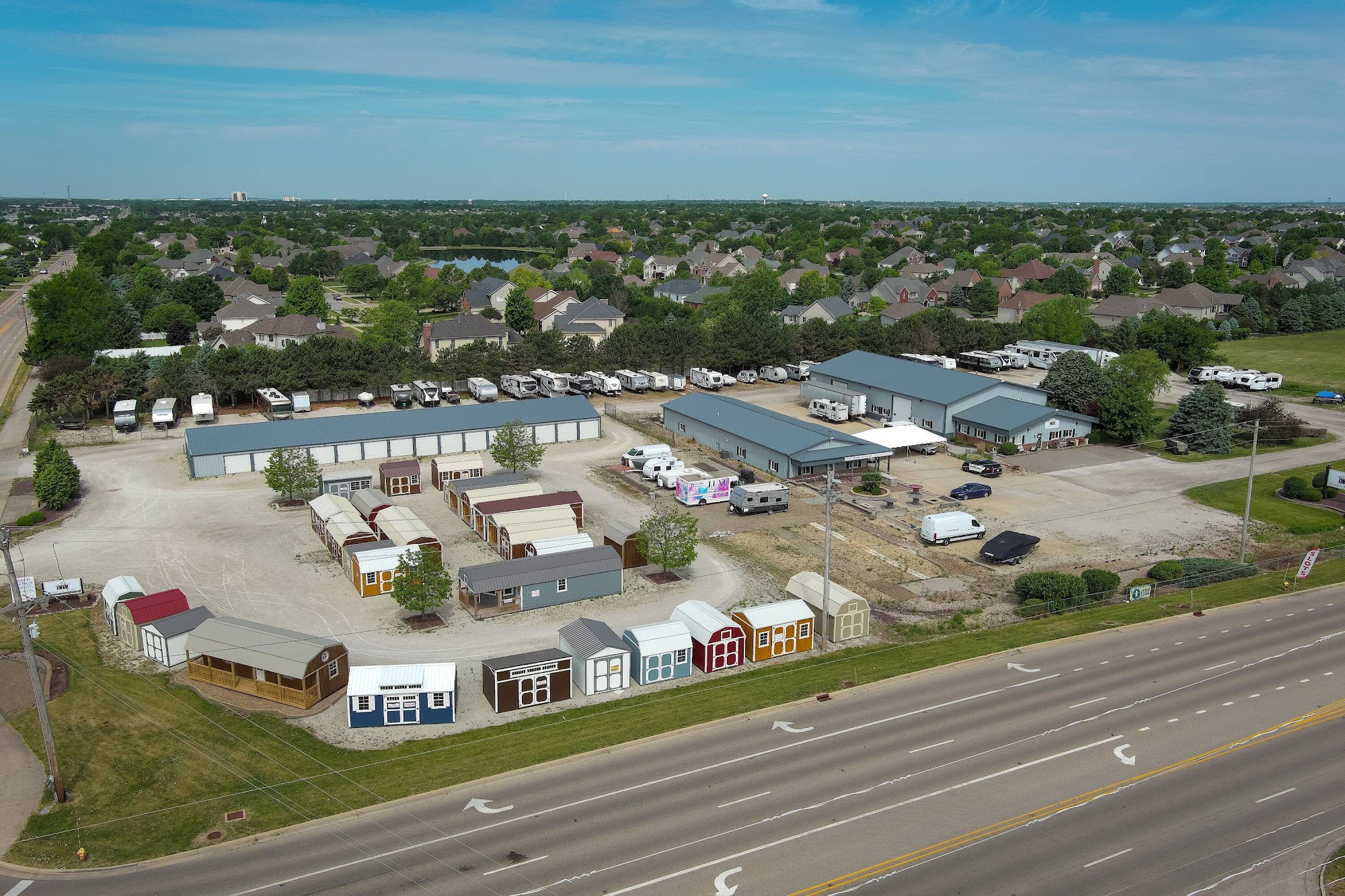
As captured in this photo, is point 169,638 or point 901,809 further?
point 169,638

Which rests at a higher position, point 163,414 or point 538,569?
point 163,414

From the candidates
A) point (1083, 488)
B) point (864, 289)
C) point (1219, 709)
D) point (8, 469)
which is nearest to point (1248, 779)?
point (1219, 709)

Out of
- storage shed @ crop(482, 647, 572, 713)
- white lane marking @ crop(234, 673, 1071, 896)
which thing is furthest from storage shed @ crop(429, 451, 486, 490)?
white lane marking @ crop(234, 673, 1071, 896)

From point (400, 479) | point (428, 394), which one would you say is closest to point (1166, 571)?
point (400, 479)

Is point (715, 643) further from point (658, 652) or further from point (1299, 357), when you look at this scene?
point (1299, 357)

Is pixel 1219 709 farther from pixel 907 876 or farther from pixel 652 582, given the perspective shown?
pixel 652 582
